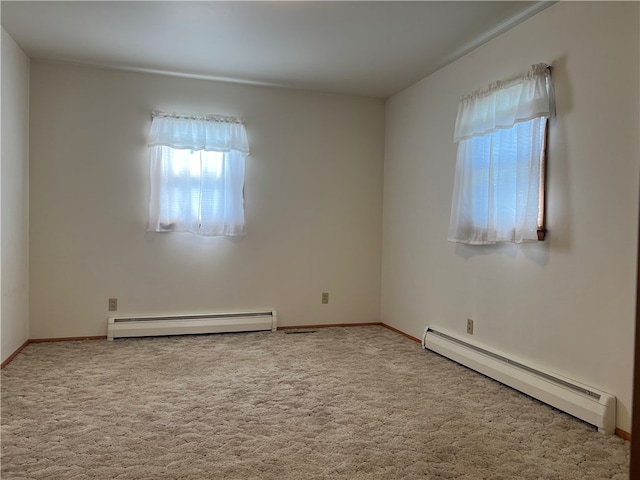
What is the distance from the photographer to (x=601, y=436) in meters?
2.30

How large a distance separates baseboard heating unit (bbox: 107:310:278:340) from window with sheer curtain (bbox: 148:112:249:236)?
2.71 feet

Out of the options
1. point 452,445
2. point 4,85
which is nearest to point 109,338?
point 4,85

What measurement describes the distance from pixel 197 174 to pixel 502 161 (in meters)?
2.65

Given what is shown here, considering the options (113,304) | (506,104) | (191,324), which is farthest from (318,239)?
(506,104)

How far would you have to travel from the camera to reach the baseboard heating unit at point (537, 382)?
2.34m

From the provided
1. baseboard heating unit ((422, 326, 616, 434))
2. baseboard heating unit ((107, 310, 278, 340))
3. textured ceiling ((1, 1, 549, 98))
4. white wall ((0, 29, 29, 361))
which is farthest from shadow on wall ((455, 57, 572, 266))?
white wall ((0, 29, 29, 361))

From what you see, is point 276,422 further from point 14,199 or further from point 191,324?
point 14,199

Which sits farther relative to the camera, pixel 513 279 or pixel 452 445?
pixel 513 279

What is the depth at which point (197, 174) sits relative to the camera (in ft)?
13.7

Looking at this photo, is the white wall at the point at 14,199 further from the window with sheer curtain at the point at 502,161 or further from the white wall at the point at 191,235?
the window with sheer curtain at the point at 502,161

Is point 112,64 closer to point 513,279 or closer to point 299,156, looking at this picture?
point 299,156

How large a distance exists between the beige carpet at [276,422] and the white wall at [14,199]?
0.33 meters

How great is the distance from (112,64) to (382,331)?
11.8ft

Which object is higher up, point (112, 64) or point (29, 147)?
point (112, 64)
